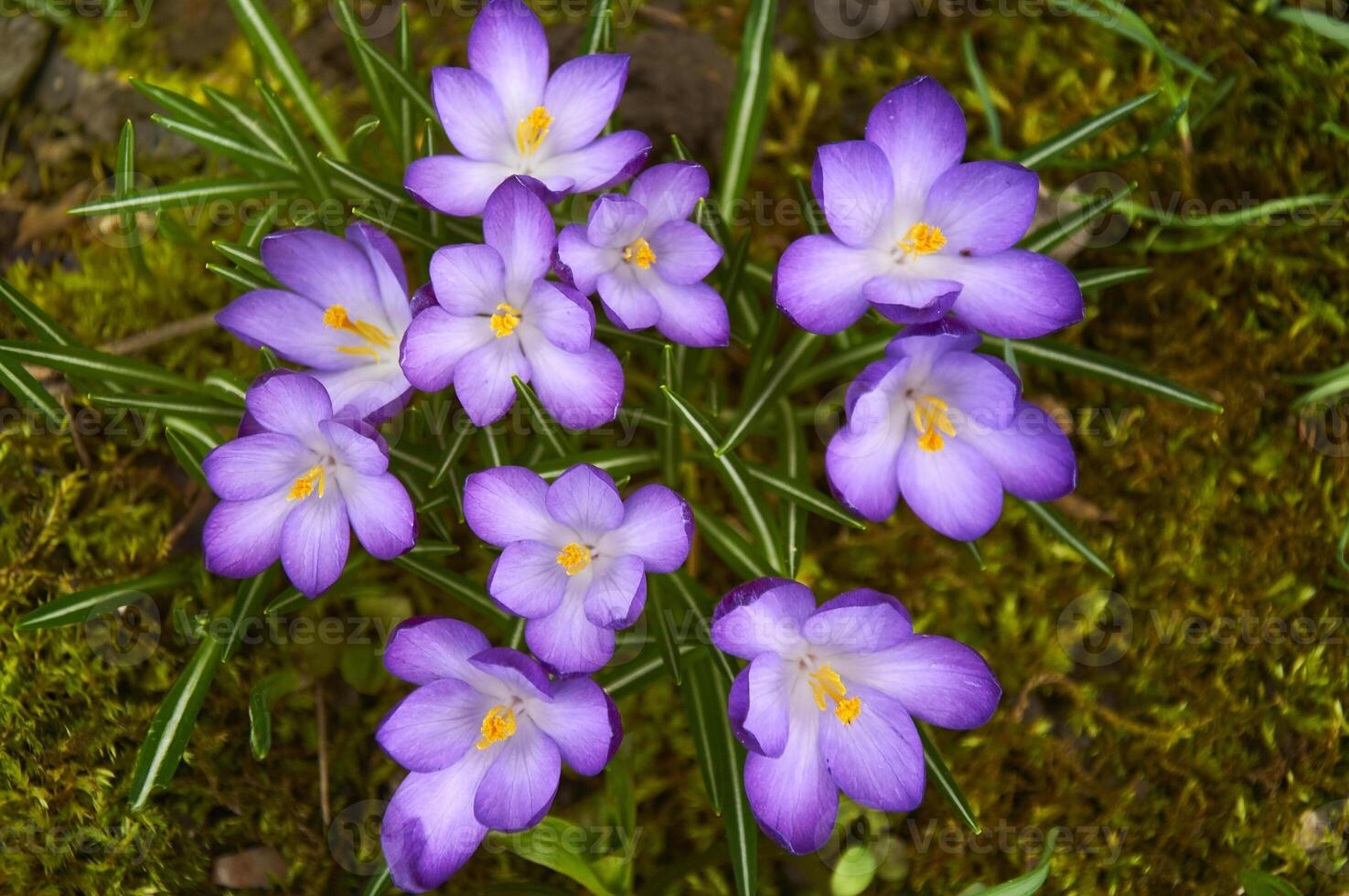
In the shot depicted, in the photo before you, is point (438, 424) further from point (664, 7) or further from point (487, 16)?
point (664, 7)

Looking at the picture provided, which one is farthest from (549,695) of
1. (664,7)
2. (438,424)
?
(664,7)

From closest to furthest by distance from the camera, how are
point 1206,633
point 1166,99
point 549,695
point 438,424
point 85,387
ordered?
1. point 549,695
2. point 438,424
3. point 85,387
4. point 1206,633
5. point 1166,99

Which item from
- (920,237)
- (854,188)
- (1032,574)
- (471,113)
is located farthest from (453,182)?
(1032,574)

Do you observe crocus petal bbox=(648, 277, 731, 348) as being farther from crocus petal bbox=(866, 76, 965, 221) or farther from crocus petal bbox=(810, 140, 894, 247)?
crocus petal bbox=(866, 76, 965, 221)

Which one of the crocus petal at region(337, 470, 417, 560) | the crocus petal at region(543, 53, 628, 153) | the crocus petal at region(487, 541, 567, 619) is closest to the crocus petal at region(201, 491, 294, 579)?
the crocus petal at region(337, 470, 417, 560)

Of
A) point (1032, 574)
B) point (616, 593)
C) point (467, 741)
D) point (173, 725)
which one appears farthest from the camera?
point (1032, 574)

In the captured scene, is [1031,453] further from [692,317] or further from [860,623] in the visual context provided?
[692,317]

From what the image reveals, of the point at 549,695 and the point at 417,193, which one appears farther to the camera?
the point at 417,193
